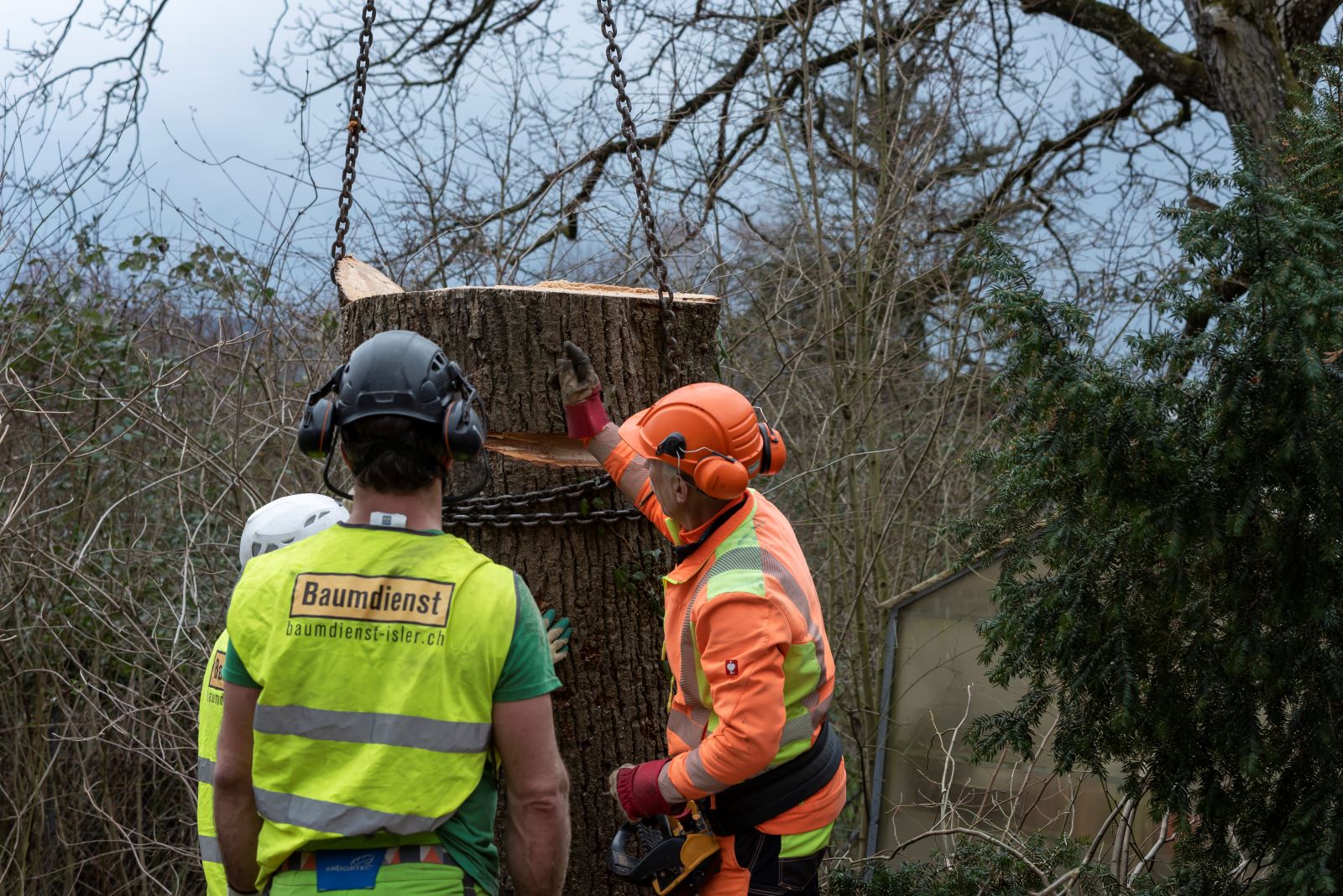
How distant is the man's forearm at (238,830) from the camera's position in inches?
82.6

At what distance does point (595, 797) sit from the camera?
326 centimetres

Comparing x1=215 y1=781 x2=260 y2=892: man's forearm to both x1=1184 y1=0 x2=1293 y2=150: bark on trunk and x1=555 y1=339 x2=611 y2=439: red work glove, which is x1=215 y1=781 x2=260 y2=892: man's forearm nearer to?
x1=555 y1=339 x2=611 y2=439: red work glove

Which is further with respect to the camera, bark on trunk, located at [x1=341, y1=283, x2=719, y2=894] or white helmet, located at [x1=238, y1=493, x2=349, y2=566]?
white helmet, located at [x1=238, y1=493, x2=349, y2=566]

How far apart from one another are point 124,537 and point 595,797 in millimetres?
4697

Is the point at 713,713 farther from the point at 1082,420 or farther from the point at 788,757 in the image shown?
the point at 1082,420

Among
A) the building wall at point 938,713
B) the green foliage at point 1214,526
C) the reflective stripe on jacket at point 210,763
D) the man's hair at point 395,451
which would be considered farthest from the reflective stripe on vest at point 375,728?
the building wall at point 938,713

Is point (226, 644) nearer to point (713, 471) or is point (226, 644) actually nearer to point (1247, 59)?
point (713, 471)

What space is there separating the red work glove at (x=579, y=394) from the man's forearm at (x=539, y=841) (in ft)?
4.10

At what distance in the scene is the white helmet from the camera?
3320 mm

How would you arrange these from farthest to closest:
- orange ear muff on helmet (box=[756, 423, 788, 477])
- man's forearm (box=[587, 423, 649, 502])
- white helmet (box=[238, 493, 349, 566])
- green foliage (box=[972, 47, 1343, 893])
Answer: green foliage (box=[972, 47, 1343, 893]), white helmet (box=[238, 493, 349, 566]), man's forearm (box=[587, 423, 649, 502]), orange ear muff on helmet (box=[756, 423, 788, 477])

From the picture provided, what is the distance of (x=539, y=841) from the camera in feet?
6.79

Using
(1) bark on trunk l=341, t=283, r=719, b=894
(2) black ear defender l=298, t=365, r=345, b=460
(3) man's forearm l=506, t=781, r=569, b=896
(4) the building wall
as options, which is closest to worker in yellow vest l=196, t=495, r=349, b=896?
(1) bark on trunk l=341, t=283, r=719, b=894

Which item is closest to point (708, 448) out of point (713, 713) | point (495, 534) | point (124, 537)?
point (713, 713)

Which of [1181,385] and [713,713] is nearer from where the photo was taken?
[713,713]
